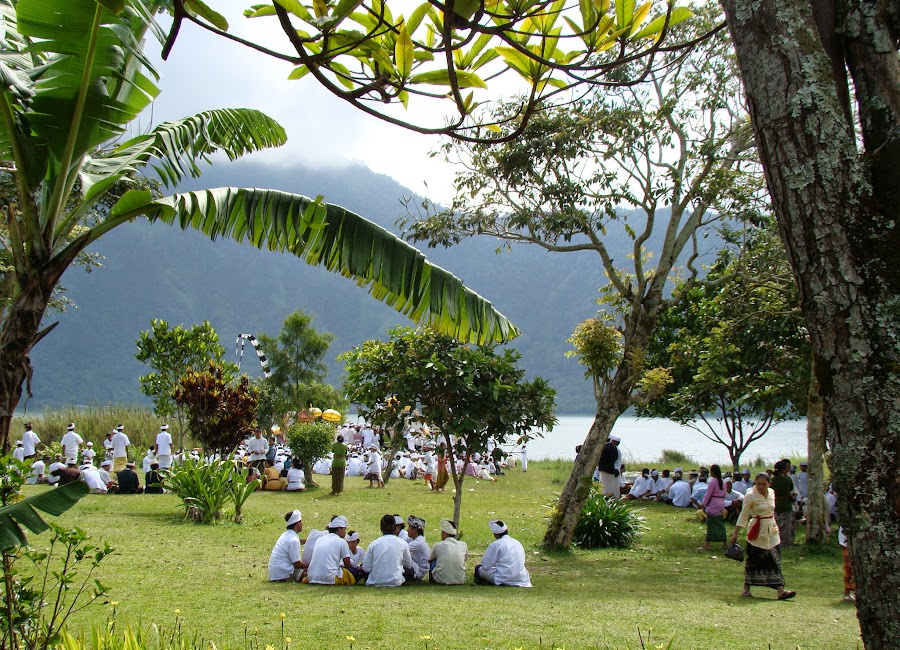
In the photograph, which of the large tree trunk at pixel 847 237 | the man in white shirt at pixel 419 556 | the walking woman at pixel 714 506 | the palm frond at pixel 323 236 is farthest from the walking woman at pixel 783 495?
the large tree trunk at pixel 847 237

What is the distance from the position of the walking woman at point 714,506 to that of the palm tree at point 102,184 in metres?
7.83

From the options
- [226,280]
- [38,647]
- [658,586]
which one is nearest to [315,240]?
[38,647]

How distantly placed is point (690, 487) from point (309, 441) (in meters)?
9.85

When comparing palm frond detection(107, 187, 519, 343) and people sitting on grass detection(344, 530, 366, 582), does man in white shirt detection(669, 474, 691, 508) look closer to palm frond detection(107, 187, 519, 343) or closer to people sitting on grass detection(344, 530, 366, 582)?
people sitting on grass detection(344, 530, 366, 582)

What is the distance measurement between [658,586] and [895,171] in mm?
8088

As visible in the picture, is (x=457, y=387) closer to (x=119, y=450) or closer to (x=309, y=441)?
(x=309, y=441)

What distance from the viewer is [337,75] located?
7.82 feet

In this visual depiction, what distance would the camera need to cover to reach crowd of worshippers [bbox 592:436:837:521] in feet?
46.5

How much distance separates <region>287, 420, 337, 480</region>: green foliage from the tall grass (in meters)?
8.18

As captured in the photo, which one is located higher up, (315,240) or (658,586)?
(315,240)

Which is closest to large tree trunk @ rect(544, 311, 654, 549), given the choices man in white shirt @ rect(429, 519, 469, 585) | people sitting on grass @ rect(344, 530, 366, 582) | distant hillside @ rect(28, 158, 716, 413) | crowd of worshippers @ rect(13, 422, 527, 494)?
crowd of worshippers @ rect(13, 422, 527, 494)

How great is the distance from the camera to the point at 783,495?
1170 centimetres

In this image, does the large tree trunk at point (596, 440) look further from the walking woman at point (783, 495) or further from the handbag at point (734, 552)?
the walking woman at point (783, 495)

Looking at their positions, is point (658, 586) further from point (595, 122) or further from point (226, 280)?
point (226, 280)
